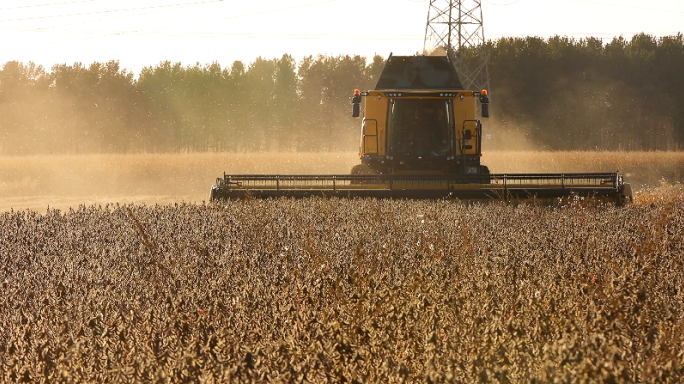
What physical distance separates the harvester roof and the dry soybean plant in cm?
737

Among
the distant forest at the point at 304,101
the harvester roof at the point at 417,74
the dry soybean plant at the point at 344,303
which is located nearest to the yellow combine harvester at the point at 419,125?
the harvester roof at the point at 417,74

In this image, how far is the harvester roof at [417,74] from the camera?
16312 mm

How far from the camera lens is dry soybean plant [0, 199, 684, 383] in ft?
10.5

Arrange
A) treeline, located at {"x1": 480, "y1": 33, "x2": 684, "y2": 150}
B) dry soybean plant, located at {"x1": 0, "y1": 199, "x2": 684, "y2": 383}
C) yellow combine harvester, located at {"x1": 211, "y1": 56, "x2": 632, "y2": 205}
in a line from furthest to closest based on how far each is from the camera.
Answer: treeline, located at {"x1": 480, "y1": 33, "x2": 684, "y2": 150}, yellow combine harvester, located at {"x1": 211, "y1": 56, "x2": 632, "y2": 205}, dry soybean plant, located at {"x1": 0, "y1": 199, "x2": 684, "y2": 383}

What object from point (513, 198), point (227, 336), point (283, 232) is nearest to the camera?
point (227, 336)

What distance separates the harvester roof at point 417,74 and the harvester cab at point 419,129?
0.02m

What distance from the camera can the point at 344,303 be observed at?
4.18 metres

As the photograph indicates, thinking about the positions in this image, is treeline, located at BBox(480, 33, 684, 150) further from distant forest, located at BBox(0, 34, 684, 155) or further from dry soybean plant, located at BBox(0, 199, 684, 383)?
dry soybean plant, located at BBox(0, 199, 684, 383)

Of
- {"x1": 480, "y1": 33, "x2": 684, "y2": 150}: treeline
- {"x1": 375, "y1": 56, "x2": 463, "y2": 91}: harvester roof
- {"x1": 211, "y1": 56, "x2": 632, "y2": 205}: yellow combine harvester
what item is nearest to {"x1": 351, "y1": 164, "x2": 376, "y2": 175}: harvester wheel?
{"x1": 211, "y1": 56, "x2": 632, "y2": 205}: yellow combine harvester

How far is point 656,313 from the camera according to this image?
179 inches

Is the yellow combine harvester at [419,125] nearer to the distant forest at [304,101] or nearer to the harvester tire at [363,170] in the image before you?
the harvester tire at [363,170]

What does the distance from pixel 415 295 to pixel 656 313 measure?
1.22 metres

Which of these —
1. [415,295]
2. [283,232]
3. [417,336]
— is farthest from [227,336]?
[283,232]

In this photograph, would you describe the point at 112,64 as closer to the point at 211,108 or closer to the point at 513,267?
the point at 211,108
